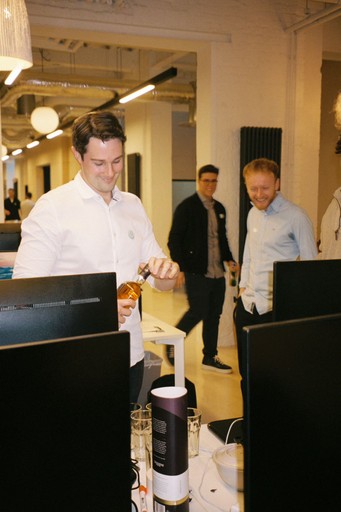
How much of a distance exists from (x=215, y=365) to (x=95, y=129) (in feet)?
10.7

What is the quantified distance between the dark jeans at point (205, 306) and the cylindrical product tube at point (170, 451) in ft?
11.5

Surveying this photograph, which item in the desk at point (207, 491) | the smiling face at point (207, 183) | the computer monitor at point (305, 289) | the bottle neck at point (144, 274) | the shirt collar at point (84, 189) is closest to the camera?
the desk at point (207, 491)

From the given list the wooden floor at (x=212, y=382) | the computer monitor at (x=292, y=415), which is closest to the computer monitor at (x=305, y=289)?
the computer monitor at (x=292, y=415)

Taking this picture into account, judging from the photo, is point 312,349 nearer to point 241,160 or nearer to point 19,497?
point 19,497

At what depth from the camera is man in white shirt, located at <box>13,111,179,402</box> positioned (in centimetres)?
191

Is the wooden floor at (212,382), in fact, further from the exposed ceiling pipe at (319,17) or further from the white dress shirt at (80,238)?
the exposed ceiling pipe at (319,17)

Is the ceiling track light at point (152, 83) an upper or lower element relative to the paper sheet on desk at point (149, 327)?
upper

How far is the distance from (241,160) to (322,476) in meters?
4.66

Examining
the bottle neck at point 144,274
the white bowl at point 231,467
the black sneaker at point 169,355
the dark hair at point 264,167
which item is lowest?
the black sneaker at point 169,355

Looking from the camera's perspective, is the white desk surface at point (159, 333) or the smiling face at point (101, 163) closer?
the smiling face at point (101, 163)

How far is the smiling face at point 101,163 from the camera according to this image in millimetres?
1972

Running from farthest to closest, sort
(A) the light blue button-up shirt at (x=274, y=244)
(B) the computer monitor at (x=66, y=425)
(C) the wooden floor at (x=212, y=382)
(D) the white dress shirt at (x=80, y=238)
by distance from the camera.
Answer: (C) the wooden floor at (x=212, y=382), (A) the light blue button-up shirt at (x=274, y=244), (D) the white dress shirt at (x=80, y=238), (B) the computer monitor at (x=66, y=425)

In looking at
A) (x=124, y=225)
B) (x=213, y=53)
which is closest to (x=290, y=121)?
(x=213, y=53)

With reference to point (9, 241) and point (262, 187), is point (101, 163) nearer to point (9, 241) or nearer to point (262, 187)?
point (9, 241)
